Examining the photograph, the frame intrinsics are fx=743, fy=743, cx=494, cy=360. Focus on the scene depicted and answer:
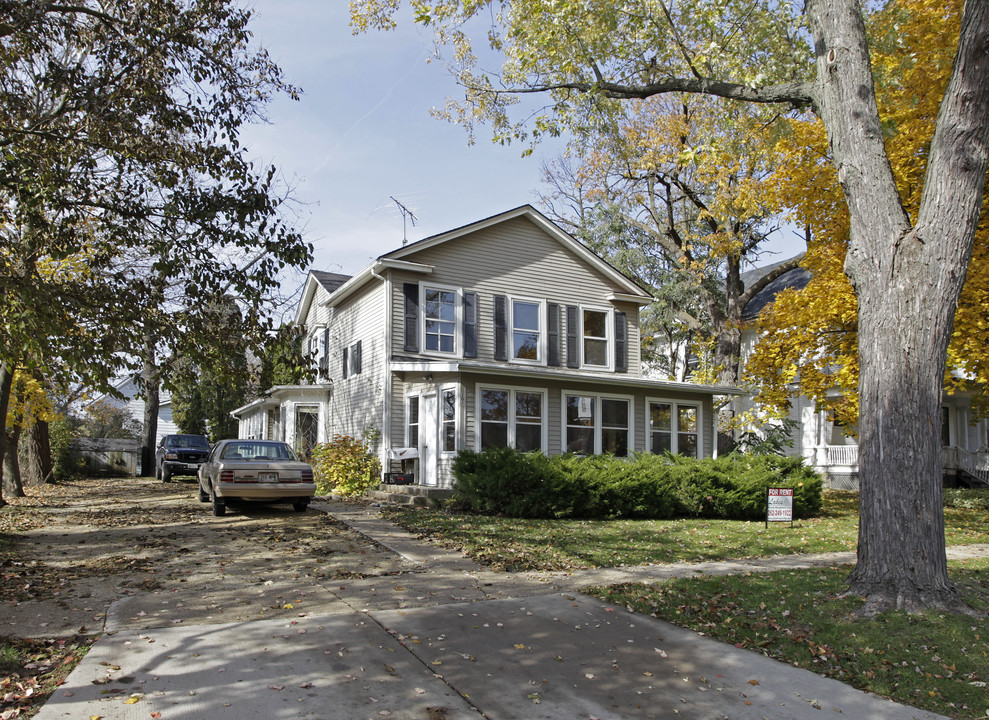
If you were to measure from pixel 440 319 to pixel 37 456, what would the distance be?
1408 centimetres

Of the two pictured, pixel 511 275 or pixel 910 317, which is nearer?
pixel 910 317

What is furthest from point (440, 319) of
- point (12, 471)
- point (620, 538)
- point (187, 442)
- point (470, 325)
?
point (187, 442)

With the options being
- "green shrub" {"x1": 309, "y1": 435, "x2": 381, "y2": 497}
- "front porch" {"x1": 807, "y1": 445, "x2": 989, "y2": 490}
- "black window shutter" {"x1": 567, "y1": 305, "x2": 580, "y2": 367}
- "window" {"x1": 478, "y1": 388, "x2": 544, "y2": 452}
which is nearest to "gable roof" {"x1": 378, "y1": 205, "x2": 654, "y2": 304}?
"black window shutter" {"x1": 567, "y1": 305, "x2": 580, "y2": 367}

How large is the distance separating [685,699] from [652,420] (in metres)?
16.9

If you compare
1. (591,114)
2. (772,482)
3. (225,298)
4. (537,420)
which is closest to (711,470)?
(772,482)

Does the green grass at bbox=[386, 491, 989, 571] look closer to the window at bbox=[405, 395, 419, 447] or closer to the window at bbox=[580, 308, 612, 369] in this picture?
the window at bbox=[405, 395, 419, 447]

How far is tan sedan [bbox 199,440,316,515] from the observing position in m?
14.0

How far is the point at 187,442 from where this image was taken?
1089 inches

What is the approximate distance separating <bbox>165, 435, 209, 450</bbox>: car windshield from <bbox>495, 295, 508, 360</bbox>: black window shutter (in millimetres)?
12940

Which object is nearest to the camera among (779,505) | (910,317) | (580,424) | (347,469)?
(910,317)

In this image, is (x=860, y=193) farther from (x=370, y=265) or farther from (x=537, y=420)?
(x=370, y=265)

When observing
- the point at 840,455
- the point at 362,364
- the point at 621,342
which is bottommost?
the point at 840,455

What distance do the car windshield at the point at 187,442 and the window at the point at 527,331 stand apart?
43.5ft

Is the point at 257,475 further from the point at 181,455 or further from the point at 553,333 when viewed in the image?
the point at 181,455
